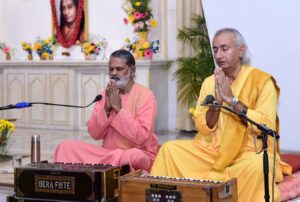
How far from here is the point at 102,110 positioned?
4.90 meters

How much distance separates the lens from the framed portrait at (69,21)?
11.0m

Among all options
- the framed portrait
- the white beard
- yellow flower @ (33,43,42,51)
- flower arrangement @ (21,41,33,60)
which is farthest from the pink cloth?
flower arrangement @ (21,41,33,60)

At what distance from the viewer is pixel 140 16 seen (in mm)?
9844

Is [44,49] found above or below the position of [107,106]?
above

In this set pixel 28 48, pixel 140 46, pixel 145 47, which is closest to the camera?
pixel 145 47

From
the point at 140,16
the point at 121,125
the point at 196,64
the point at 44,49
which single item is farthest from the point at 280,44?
the point at 44,49

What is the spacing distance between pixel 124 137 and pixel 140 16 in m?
5.12

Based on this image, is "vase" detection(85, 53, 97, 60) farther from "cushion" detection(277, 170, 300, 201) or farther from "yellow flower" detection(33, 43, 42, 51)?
"cushion" detection(277, 170, 300, 201)

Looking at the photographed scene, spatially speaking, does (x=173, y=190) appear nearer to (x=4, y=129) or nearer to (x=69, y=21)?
(x=4, y=129)

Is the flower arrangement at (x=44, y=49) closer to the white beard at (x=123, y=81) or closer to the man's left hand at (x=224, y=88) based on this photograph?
the white beard at (x=123, y=81)

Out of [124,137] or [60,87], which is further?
[60,87]

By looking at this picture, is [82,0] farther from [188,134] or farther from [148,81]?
[188,134]

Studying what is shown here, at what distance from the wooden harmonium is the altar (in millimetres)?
5799

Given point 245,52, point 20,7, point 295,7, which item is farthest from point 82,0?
point 245,52
